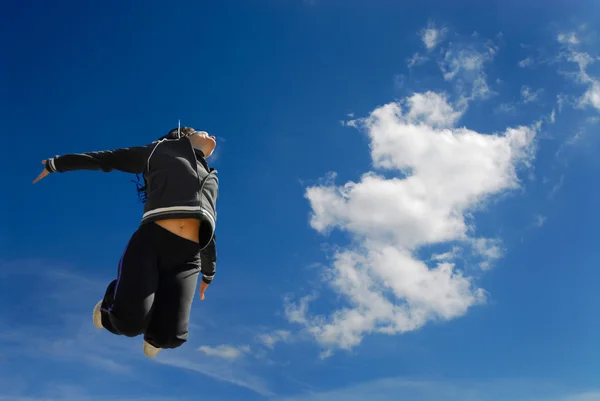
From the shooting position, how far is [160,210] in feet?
19.4

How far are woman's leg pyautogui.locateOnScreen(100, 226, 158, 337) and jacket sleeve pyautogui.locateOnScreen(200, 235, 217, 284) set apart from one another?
1.09 metres

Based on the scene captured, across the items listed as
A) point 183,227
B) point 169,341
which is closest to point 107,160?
point 183,227

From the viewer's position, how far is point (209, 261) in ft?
22.9

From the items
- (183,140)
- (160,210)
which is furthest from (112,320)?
(183,140)

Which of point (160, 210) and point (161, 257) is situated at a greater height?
point (160, 210)

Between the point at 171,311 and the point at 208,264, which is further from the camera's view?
the point at 208,264

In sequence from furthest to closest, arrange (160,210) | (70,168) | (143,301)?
1. (70,168)
2. (160,210)
3. (143,301)

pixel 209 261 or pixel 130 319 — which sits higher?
pixel 209 261

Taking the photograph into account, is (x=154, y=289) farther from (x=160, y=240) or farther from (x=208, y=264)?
(x=208, y=264)

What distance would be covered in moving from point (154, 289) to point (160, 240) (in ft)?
1.79

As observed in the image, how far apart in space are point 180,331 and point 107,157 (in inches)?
91.6

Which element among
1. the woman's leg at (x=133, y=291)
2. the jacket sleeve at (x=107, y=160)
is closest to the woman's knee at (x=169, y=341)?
the woman's leg at (x=133, y=291)

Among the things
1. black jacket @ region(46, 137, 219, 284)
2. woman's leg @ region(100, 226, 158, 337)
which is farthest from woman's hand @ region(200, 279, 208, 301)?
woman's leg @ region(100, 226, 158, 337)

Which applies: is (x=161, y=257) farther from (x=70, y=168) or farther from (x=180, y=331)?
(x=70, y=168)
